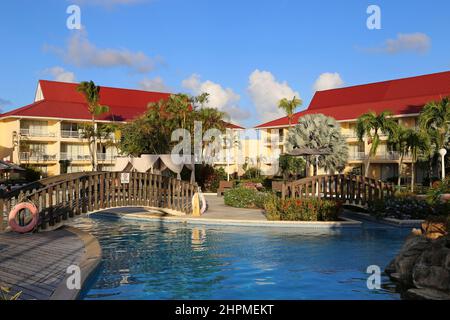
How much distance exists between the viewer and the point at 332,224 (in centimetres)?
1698

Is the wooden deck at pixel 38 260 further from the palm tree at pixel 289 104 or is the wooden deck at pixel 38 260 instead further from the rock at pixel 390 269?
the palm tree at pixel 289 104

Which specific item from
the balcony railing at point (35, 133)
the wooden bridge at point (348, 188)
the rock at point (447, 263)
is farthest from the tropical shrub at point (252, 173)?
the rock at point (447, 263)

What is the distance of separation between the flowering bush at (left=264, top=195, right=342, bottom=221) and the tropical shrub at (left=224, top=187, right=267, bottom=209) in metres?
5.00

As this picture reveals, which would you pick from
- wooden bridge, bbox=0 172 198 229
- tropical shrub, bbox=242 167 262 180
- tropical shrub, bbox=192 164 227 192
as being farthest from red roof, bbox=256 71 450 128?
wooden bridge, bbox=0 172 198 229

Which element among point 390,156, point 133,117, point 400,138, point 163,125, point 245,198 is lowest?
point 245,198

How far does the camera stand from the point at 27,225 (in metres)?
13.8

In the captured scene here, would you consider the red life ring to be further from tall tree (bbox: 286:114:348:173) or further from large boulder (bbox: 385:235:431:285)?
tall tree (bbox: 286:114:348:173)

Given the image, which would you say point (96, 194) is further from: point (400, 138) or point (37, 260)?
point (400, 138)

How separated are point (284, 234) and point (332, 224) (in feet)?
7.07

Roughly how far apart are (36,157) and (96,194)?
36.6 metres

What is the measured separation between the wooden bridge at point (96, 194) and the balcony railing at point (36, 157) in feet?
111

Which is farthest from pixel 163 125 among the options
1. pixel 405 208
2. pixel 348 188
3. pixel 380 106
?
pixel 405 208

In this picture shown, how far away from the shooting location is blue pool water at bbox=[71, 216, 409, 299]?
29.9 feet
